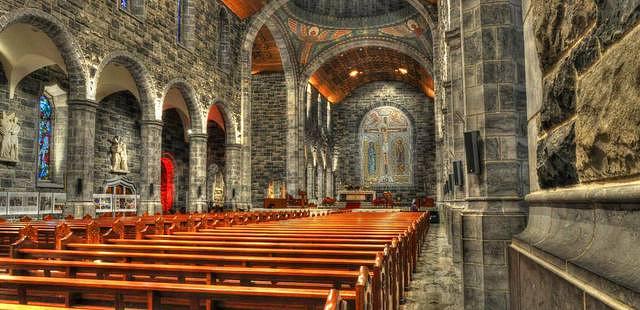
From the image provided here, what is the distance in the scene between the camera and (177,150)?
912 inches

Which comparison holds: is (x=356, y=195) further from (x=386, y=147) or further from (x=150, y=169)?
(x=150, y=169)

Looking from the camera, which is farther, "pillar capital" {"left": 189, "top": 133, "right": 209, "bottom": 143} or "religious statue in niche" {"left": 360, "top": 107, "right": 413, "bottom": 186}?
"religious statue in niche" {"left": 360, "top": 107, "right": 413, "bottom": 186}

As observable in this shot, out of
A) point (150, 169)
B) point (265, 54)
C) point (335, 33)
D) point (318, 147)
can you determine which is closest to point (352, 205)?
point (318, 147)

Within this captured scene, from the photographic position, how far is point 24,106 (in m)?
14.3

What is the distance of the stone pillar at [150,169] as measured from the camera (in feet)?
49.1

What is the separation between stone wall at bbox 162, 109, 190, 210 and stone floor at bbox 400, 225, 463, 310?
16.5 meters

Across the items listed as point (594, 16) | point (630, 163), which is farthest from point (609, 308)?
point (594, 16)

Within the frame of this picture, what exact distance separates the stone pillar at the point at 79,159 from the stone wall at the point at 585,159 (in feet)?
40.3

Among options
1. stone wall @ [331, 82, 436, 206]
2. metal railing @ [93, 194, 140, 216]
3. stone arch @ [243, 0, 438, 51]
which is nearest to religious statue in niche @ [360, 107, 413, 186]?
stone wall @ [331, 82, 436, 206]

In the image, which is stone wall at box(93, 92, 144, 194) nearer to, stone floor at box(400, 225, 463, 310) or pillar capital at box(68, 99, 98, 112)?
pillar capital at box(68, 99, 98, 112)

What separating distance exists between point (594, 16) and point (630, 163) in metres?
0.56

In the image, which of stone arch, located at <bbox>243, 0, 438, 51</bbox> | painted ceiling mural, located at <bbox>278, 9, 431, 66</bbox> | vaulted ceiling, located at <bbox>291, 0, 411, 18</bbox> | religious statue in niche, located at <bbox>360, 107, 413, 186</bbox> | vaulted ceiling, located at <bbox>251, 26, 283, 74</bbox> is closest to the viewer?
stone arch, located at <bbox>243, 0, 438, 51</bbox>

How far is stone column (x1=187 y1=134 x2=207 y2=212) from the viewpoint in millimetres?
17781

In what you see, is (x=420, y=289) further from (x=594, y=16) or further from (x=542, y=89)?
(x=594, y=16)
